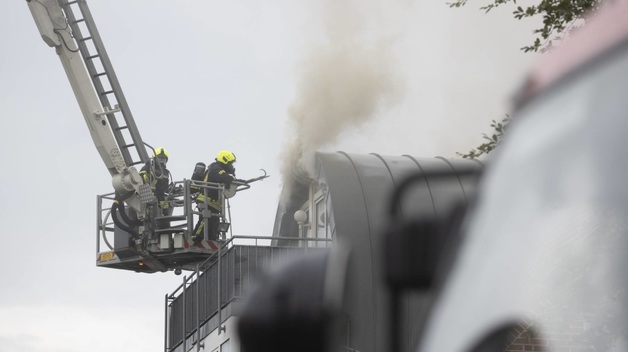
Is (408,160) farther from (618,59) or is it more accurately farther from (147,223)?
(147,223)

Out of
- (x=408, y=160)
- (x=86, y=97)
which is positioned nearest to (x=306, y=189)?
(x=86, y=97)

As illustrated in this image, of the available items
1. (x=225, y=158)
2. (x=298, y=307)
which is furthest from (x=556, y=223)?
(x=225, y=158)

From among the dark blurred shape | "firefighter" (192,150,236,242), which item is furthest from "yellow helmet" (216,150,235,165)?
the dark blurred shape

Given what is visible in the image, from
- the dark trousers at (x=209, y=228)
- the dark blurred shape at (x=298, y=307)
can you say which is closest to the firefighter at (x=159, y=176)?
the dark trousers at (x=209, y=228)

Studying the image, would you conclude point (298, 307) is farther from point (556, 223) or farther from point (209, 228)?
point (209, 228)

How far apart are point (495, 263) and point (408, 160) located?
49.3 ft

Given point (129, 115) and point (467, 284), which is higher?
point (129, 115)

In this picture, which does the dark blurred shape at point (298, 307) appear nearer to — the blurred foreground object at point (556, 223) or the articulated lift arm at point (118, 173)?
the blurred foreground object at point (556, 223)

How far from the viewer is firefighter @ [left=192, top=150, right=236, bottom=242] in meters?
32.3

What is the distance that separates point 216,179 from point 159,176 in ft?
8.90

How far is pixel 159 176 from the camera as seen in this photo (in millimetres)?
34656

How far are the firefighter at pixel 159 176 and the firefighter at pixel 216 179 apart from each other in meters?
1.39

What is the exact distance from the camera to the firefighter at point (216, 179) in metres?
32.3

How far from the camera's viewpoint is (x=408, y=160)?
16.9m
